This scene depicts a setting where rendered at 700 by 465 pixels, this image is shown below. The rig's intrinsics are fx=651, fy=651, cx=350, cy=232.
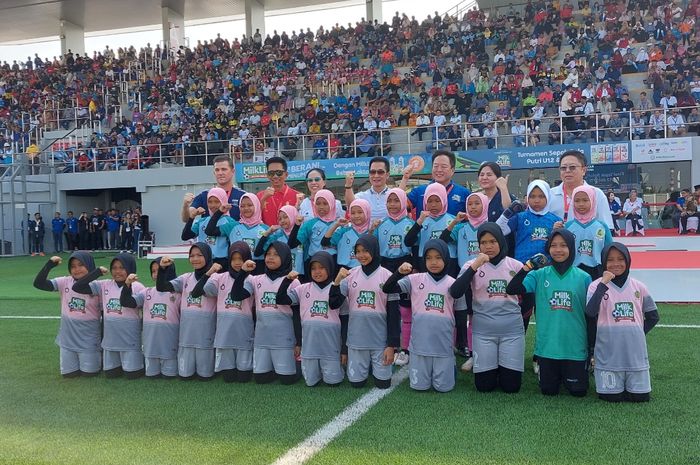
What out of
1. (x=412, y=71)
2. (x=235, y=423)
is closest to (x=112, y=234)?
(x=412, y=71)

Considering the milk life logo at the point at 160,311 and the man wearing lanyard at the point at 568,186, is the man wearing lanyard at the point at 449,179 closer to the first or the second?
the man wearing lanyard at the point at 568,186

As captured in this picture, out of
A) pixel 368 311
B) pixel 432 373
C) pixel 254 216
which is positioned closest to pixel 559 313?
pixel 432 373

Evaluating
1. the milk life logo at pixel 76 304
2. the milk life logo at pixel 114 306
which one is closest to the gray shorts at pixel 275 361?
the milk life logo at pixel 114 306

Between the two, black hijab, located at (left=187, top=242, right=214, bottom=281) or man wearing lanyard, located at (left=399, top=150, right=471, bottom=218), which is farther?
man wearing lanyard, located at (left=399, top=150, right=471, bottom=218)

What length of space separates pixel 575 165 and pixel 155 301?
4203 millimetres

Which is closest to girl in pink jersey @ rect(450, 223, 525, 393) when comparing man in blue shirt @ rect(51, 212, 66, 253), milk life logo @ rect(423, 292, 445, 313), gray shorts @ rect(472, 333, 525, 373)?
gray shorts @ rect(472, 333, 525, 373)

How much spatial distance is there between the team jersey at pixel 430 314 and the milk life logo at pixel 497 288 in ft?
1.09

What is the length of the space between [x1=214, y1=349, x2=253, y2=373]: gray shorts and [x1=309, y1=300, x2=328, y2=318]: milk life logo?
778mm

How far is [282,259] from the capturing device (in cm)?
605

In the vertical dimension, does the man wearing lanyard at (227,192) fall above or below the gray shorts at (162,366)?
above

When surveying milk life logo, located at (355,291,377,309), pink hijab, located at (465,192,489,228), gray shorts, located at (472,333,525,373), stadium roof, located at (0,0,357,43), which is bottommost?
gray shorts, located at (472,333,525,373)

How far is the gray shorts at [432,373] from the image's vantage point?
18.2 ft

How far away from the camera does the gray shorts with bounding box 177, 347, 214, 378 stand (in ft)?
20.3

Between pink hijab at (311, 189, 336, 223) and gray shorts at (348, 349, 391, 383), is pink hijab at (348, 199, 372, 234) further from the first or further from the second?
gray shorts at (348, 349, 391, 383)
